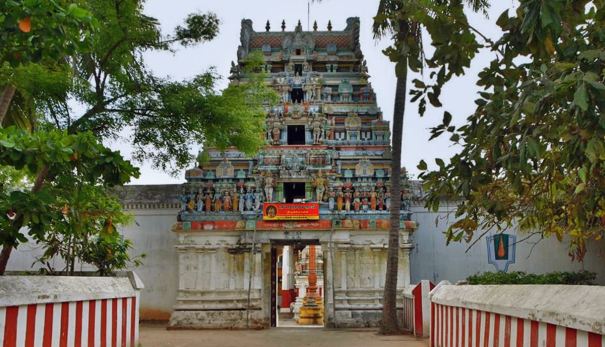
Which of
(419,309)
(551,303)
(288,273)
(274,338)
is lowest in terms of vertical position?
(288,273)

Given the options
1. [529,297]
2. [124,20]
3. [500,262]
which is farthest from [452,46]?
[500,262]

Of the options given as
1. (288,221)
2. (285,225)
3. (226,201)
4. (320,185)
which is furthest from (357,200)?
(226,201)

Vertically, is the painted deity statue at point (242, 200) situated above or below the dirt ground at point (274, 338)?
above

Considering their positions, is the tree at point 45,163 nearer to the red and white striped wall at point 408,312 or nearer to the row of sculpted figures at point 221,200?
the red and white striped wall at point 408,312

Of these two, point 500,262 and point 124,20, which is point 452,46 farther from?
point 500,262

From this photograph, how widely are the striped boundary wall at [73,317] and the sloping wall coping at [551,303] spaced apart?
4.36m

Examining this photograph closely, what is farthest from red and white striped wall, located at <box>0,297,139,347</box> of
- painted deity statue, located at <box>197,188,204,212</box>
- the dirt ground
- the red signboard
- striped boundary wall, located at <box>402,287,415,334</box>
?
painted deity statue, located at <box>197,188,204,212</box>

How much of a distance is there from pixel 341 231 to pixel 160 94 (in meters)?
7.93

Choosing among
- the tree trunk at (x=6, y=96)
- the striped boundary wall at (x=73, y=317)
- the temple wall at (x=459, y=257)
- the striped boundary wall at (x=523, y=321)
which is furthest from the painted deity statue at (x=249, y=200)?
the striped boundary wall at (x=523, y=321)

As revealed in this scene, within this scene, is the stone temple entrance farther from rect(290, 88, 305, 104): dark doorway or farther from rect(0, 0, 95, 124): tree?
rect(0, 0, 95, 124): tree

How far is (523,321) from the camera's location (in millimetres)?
5195

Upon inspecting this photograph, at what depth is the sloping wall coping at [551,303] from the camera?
387 centimetres

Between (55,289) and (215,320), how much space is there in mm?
11131

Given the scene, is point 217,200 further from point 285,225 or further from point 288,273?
point 288,273
